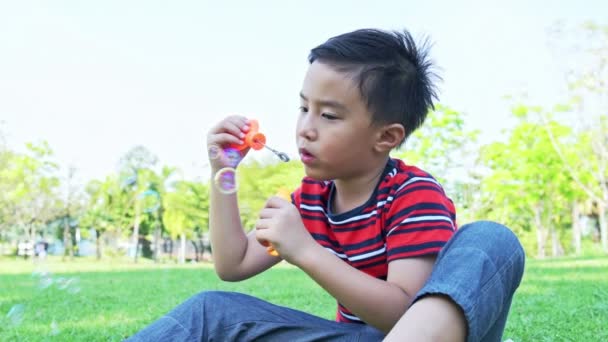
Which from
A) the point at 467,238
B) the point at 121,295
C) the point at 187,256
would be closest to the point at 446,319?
the point at 467,238

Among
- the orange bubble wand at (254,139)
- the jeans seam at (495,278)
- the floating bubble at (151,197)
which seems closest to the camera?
the jeans seam at (495,278)

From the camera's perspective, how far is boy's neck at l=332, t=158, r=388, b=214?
64.8 inches

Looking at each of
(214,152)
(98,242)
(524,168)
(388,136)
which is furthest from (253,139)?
(98,242)

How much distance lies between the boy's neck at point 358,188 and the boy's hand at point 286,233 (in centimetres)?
27

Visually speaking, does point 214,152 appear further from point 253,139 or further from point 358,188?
point 358,188

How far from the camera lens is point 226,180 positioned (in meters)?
1.76

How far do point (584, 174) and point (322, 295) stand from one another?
1448 cm

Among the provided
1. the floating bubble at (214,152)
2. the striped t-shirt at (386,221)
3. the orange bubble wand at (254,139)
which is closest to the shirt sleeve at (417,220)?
the striped t-shirt at (386,221)

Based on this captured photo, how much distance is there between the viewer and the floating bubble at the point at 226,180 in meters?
1.74

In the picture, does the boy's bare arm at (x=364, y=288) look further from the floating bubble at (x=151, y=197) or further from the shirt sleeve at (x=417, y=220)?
the floating bubble at (x=151, y=197)

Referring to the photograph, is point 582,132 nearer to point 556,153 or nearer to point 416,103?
point 556,153

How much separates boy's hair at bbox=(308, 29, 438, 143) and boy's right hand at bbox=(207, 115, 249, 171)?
0.81 ft

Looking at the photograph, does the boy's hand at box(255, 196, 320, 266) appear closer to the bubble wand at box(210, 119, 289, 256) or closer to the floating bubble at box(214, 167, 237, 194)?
the bubble wand at box(210, 119, 289, 256)

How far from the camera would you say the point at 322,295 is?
5.34 m
